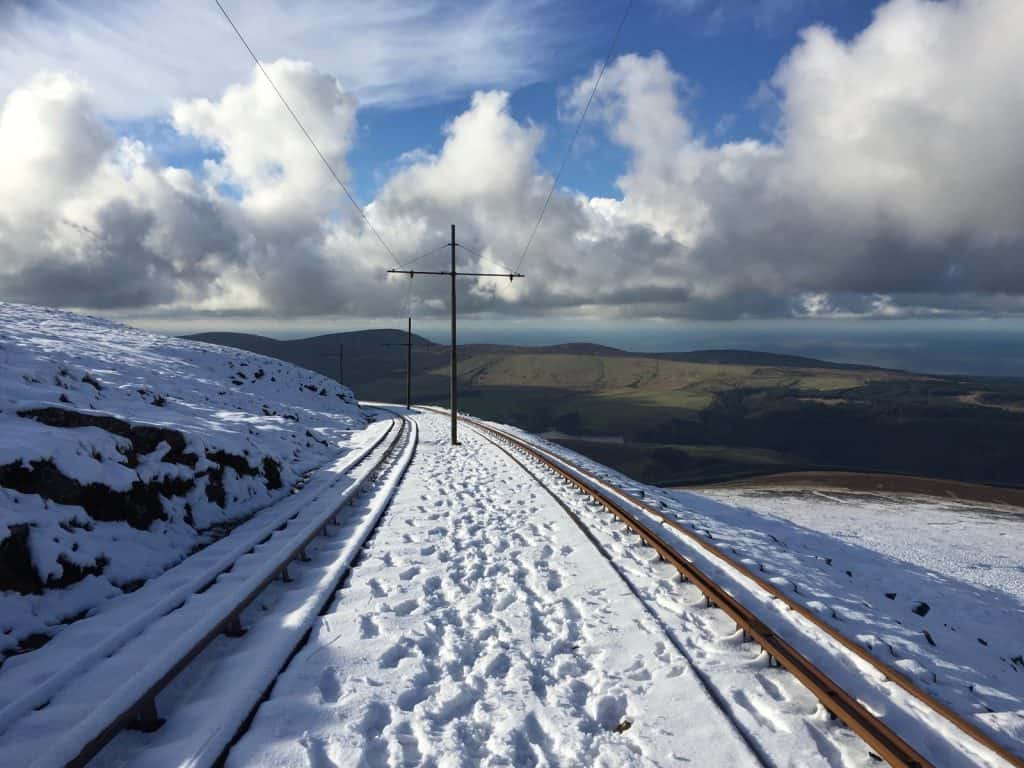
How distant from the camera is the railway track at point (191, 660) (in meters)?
3.83

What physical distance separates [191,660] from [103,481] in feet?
16.3

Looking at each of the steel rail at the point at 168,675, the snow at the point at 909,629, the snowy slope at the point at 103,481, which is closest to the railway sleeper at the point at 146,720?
the steel rail at the point at 168,675

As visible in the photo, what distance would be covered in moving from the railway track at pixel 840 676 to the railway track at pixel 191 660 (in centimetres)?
482

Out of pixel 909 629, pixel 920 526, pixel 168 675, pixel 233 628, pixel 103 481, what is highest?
pixel 103 481

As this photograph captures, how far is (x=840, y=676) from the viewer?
199 inches

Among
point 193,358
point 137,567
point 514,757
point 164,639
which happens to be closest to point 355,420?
point 193,358

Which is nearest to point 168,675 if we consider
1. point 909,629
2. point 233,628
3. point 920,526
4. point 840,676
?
point 233,628

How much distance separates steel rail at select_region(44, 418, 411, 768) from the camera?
11.7ft

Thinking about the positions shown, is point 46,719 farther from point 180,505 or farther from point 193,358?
point 193,358

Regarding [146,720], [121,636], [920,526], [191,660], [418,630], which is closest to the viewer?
[146,720]

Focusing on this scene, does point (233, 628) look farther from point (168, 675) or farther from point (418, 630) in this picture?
point (418, 630)

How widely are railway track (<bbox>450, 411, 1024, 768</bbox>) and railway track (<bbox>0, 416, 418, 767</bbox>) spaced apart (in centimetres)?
482

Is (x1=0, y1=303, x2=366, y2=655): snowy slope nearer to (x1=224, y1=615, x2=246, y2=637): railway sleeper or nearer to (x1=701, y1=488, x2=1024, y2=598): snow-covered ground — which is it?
(x1=224, y1=615, x2=246, y2=637): railway sleeper

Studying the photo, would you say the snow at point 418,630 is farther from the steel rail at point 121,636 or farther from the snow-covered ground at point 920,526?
the snow-covered ground at point 920,526
